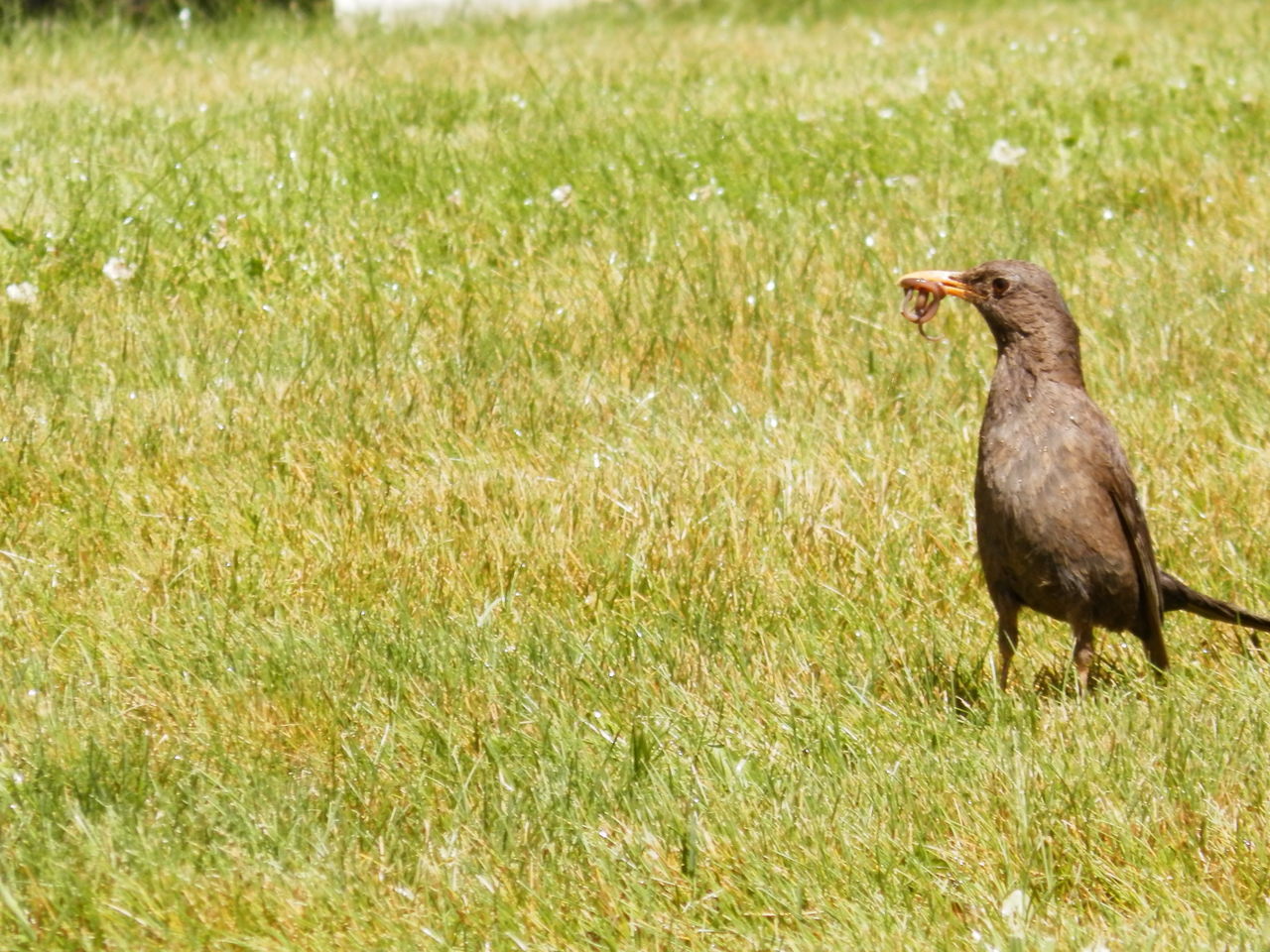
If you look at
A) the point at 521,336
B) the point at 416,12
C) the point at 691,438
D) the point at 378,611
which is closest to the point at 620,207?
the point at 521,336

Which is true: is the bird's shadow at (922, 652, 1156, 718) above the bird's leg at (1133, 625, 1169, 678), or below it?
below

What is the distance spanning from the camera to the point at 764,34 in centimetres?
1120

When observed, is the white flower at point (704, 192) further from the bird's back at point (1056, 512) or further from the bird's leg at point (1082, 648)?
the bird's leg at point (1082, 648)

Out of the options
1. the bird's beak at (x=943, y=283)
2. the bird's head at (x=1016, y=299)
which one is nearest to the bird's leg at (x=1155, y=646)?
the bird's head at (x=1016, y=299)

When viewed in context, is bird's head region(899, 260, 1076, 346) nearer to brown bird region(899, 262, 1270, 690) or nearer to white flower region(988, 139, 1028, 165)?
brown bird region(899, 262, 1270, 690)

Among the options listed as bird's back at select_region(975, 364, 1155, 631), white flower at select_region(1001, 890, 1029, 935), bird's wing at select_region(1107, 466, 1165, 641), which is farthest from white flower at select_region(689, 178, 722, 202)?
white flower at select_region(1001, 890, 1029, 935)

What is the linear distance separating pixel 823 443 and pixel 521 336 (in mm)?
1178

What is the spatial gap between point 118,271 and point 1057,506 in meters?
3.62

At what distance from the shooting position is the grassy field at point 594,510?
3.32 metres

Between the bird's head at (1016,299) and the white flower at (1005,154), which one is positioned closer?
the bird's head at (1016,299)

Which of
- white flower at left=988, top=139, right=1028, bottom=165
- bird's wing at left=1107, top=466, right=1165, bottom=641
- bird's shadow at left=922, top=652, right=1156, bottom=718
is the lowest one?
bird's shadow at left=922, top=652, right=1156, bottom=718

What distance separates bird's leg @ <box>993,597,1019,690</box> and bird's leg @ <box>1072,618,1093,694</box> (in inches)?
5.5

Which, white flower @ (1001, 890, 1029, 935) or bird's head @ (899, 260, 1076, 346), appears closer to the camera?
white flower @ (1001, 890, 1029, 935)

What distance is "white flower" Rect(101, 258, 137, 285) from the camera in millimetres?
6223
